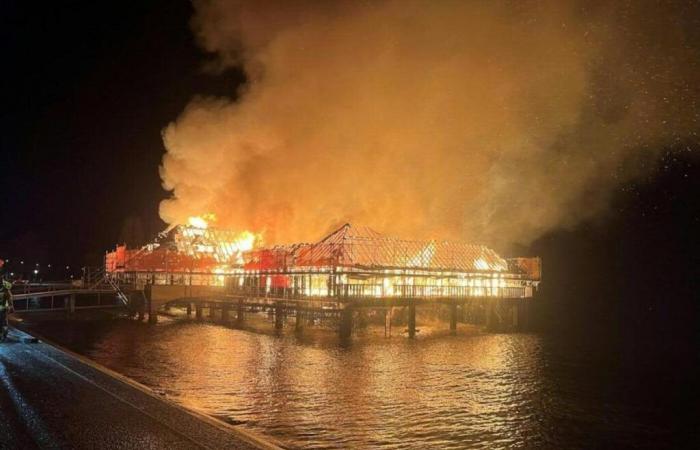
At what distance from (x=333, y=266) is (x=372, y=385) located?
1457 centimetres

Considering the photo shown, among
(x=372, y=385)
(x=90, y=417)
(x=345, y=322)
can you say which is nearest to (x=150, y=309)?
(x=345, y=322)

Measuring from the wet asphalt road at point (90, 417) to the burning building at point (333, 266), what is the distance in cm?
1795

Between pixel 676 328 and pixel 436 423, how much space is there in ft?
140

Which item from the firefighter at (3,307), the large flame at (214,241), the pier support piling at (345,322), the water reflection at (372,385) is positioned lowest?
the water reflection at (372,385)

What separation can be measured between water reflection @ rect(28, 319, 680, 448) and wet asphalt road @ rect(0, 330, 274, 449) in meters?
2.16

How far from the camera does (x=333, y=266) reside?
30.3 m

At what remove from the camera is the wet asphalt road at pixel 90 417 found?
7.64m

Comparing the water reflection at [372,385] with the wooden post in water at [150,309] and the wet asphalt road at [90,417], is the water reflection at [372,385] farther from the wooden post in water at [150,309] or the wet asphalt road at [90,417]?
the wooden post in water at [150,309]

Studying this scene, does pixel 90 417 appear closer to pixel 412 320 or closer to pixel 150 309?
pixel 412 320

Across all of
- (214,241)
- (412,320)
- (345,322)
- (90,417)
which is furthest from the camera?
(214,241)

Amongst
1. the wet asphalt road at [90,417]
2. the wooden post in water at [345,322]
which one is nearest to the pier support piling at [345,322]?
the wooden post in water at [345,322]

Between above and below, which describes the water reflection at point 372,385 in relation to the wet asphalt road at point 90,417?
below

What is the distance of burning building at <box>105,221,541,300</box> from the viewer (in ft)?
105

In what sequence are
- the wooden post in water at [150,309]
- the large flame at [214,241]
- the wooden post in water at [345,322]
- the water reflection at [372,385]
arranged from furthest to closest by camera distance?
the large flame at [214,241] → the wooden post in water at [150,309] → the wooden post in water at [345,322] → the water reflection at [372,385]
